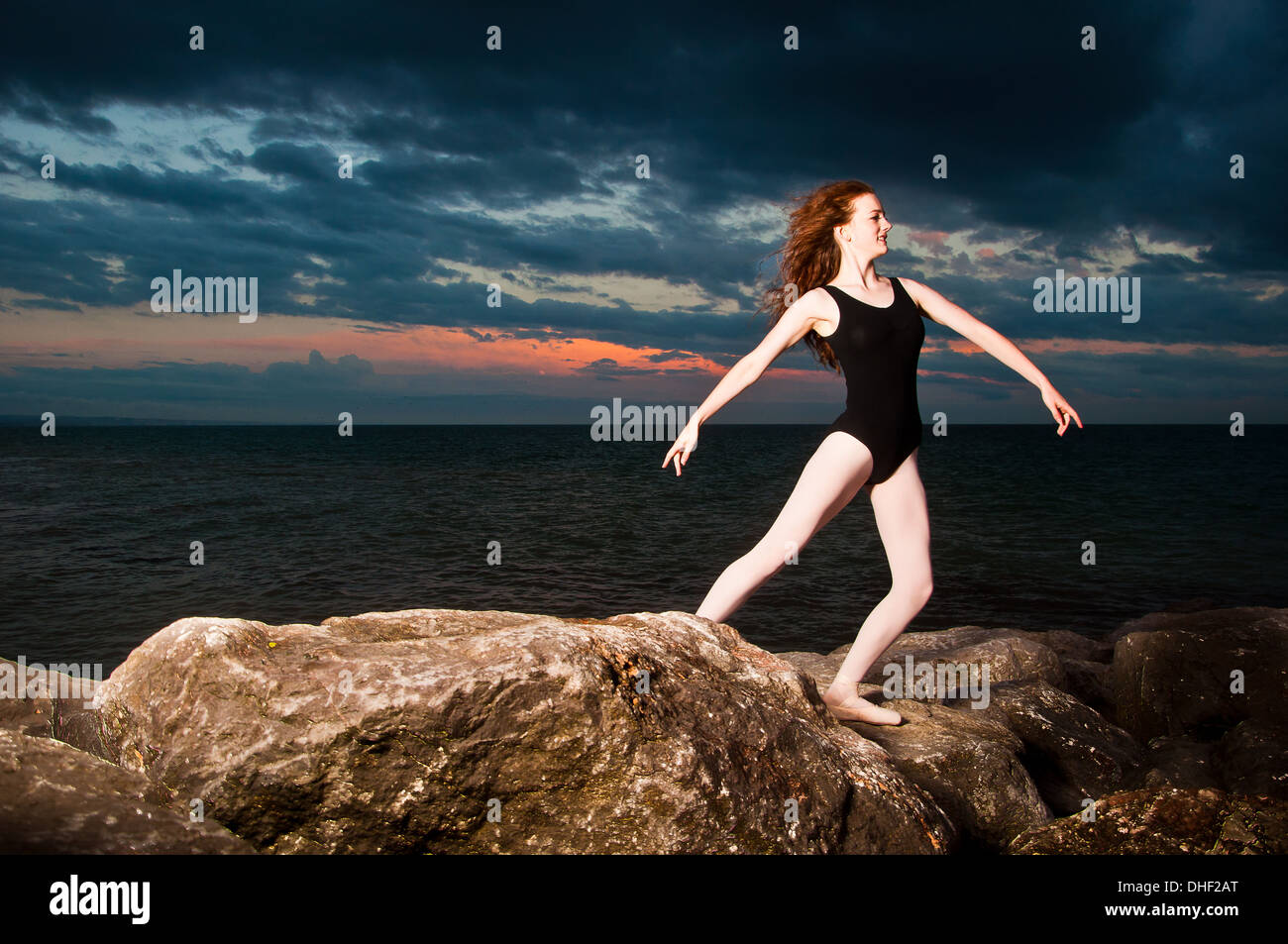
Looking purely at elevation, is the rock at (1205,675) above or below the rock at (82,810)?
below

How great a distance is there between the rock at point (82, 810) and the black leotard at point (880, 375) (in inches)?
134

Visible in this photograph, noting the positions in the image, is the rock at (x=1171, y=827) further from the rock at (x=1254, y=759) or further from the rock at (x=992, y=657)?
the rock at (x=992, y=657)

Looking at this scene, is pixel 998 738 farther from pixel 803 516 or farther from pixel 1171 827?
pixel 803 516

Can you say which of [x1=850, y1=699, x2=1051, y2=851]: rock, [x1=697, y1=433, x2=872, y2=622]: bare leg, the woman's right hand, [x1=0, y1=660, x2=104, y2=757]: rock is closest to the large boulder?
[x1=850, y1=699, x2=1051, y2=851]: rock

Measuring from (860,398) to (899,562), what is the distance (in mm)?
948

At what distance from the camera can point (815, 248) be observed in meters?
5.11

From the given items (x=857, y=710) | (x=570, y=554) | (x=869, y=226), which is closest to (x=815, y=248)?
(x=869, y=226)

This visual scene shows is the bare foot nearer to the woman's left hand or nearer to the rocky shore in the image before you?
the rocky shore

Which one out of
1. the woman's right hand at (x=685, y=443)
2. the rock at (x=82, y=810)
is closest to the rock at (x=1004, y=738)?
the woman's right hand at (x=685, y=443)

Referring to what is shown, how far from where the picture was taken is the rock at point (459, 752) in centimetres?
316

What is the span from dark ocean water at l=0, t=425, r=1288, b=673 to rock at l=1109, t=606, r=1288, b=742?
642 centimetres

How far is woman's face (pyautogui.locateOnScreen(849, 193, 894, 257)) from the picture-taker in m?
4.92

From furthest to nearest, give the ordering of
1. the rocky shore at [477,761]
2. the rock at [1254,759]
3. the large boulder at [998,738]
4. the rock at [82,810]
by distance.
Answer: the rock at [1254,759]
the large boulder at [998,738]
the rocky shore at [477,761]
the rock at [82,810]
